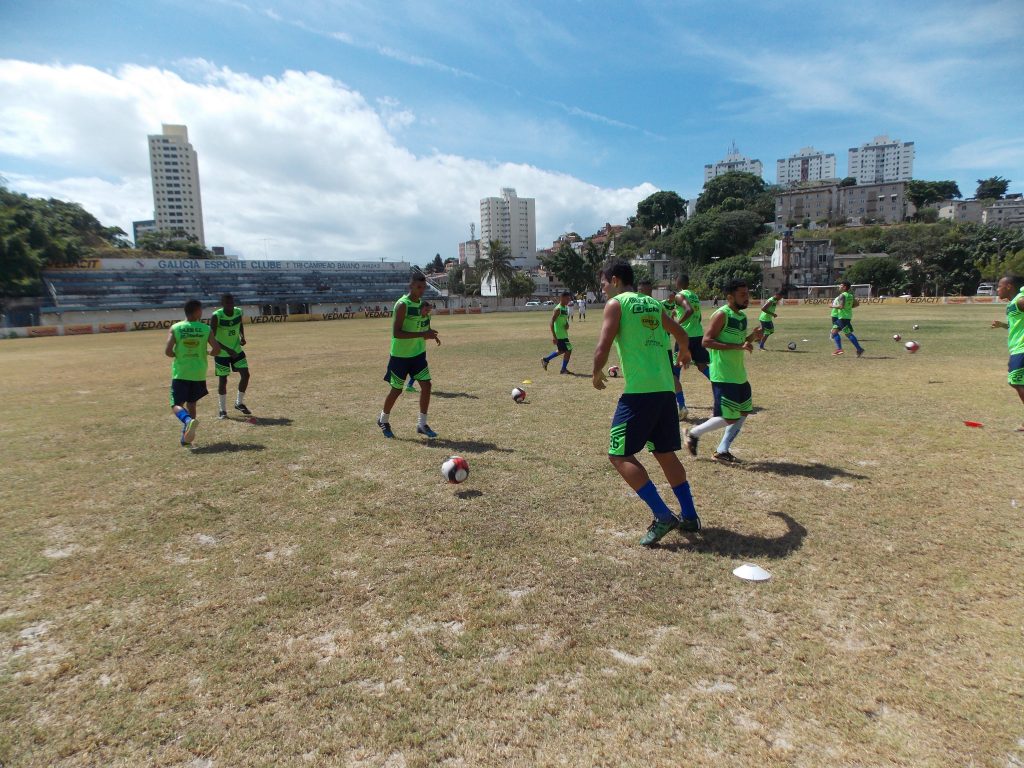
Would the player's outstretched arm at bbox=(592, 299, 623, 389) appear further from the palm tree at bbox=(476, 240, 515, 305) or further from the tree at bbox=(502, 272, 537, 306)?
the tree at bbox=(502, 272, 537, 306)

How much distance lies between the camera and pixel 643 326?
464 centimetres

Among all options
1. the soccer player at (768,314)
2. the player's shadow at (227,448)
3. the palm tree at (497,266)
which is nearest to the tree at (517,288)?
the palm tree at (497,266)

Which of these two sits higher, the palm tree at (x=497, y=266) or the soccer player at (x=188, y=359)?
the palm tree at (x=497, y=266)

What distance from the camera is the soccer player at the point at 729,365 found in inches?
255

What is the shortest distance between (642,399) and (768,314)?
1056 centimetres

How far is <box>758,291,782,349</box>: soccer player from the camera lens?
10092 millimetres

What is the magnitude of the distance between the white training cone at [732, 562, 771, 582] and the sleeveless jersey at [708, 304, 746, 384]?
2.95 metres

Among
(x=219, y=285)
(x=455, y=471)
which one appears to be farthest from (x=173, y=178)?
(x=455, y=471)

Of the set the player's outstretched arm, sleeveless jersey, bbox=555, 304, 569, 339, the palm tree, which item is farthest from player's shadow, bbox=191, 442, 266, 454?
the palm tree

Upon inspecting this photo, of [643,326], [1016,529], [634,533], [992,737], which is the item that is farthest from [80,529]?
[1016,529]

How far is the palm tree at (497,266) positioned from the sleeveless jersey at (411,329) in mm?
79732

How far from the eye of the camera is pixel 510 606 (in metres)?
3.76

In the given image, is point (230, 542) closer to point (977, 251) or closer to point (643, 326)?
point (643, 326)

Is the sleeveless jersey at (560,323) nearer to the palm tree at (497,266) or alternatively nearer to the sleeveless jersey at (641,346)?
the sleeveless jersey at (641,346)
